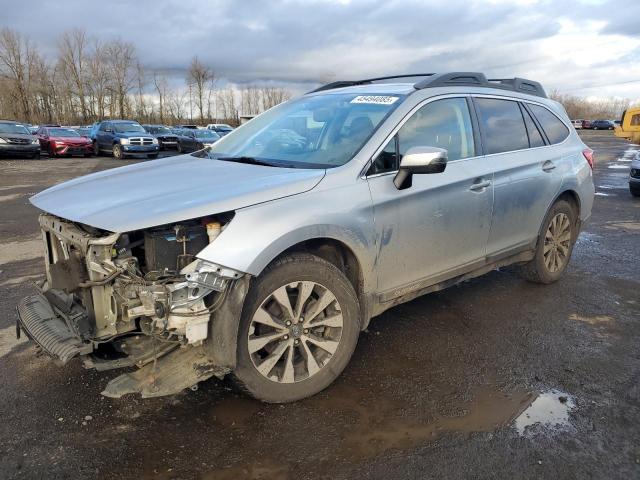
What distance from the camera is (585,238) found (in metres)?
7.29

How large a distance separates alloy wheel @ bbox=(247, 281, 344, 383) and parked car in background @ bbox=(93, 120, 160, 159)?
22518mm

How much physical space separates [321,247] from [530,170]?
7.89ft

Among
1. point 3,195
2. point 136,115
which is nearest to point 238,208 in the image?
point 3,195

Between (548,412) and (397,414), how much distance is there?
36.2 inches

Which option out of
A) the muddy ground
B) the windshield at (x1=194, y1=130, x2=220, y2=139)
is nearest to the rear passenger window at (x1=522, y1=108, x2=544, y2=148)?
the muddy ground

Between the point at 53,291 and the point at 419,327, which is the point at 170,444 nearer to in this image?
the point at 53,291

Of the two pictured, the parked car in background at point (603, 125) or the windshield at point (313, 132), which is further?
the parked car in background at point (603, 125)

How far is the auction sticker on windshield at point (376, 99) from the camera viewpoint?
3453 millimetres

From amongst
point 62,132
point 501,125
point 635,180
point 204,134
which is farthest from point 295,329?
point 204,134

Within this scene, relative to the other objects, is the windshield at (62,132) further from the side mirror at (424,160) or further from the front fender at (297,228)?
the side mirror at (424,160)

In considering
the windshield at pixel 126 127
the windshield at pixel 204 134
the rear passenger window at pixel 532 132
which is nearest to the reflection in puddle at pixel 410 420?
the rear passenger window at pixel 532 132

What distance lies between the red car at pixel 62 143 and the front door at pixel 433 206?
24.0 m

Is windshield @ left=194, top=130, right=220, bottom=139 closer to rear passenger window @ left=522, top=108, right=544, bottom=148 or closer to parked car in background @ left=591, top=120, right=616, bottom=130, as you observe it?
rear passenger window @ left=522, top=108, right=544, bottom=148

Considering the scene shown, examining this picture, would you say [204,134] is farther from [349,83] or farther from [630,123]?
[349,83]
